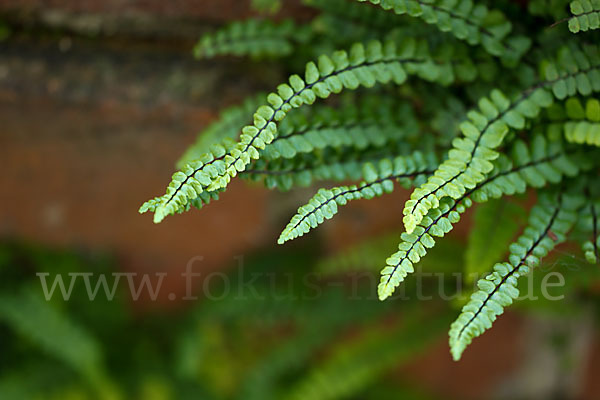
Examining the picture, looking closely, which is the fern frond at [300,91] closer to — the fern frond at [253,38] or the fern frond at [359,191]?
the fern frond at [359,191]

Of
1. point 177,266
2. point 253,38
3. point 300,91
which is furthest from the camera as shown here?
point 177,266

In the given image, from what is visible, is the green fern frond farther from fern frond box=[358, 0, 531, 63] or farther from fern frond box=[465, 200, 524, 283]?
fern frond box=[358, 0, 531, 63]

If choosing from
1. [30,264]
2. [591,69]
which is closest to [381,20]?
[591,69]

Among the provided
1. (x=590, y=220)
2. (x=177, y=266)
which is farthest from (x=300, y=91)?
(x=177, y=266)

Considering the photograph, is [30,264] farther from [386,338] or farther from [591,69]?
[591,69]

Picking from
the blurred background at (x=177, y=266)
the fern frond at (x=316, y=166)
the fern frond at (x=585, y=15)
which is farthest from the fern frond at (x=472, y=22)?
the blurred background at (x=177, y=266)

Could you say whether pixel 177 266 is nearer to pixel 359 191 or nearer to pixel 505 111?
pixel 359 191
